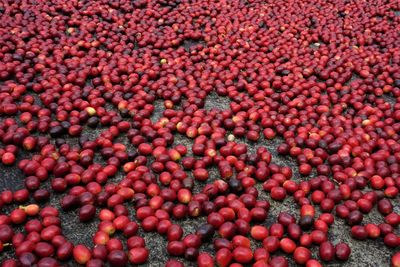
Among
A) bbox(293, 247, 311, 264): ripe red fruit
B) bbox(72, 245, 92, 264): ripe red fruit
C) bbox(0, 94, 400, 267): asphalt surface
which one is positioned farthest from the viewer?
bbox(0, 94, 400, 267): asphalt surface

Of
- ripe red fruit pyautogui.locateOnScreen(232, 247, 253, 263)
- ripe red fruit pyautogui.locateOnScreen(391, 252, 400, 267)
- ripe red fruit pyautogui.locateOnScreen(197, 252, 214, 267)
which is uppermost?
ripe red fruit pyautogui.locateOnScreen(391, 252, 400, 267)

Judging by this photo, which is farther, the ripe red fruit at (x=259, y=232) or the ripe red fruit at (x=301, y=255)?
the ripe red fruit at (x=259, y=232)

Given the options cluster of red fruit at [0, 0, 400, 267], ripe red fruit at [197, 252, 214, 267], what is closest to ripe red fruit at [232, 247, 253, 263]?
cluster of red fruit at [0, 0, 400, 267]

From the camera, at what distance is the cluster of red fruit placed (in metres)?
3.24

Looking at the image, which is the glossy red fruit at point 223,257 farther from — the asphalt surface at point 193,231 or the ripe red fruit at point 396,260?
the ripe red fruit at point 396,260

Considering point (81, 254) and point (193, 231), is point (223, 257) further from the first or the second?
point (81, 254)

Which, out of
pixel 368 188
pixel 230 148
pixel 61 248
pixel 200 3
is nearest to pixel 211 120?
pixel 230 148

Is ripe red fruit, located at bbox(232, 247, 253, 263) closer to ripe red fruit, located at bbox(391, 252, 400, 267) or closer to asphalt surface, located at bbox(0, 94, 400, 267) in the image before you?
asphalt surface, located at bbox(0, 94, 400, 267)

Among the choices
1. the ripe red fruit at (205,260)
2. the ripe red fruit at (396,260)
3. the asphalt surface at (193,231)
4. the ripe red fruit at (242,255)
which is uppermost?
the ripe red fruit at (396,260)

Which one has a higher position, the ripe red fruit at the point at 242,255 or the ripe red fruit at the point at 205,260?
the ripe red fruit at the point at 242,255

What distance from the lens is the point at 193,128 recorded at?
4.35 meters

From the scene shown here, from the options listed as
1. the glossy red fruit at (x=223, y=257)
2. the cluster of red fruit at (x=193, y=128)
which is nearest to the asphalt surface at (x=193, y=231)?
the cluster of red fruit at (x=193, y=128)

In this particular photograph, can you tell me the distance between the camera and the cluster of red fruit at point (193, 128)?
10.6 feet

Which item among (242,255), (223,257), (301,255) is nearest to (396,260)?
(301,255)
